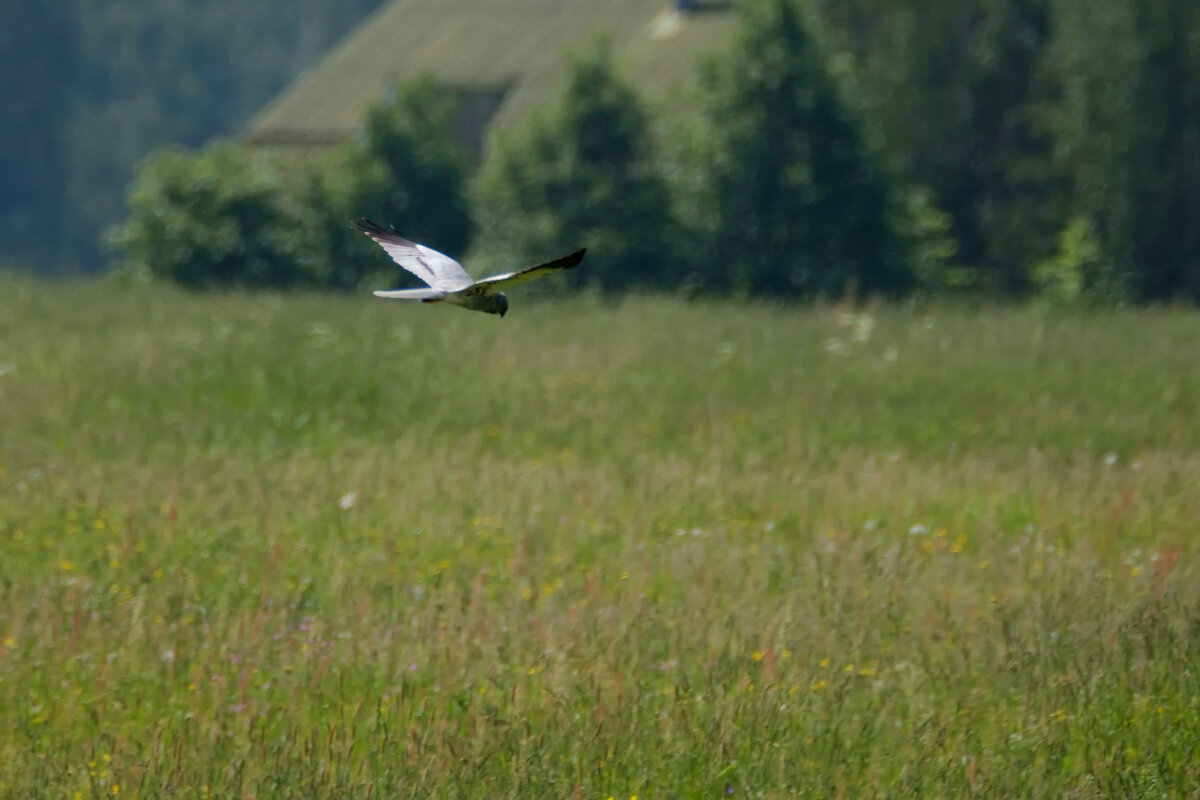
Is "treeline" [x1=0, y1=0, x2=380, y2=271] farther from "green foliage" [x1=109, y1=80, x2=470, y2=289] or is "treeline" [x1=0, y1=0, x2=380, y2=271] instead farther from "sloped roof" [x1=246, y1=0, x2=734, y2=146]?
"green foliage" [x1=109, y1=80, x2=470, y2=289]

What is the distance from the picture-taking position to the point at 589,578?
23.2 ft

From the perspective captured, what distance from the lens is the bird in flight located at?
301 centimetres

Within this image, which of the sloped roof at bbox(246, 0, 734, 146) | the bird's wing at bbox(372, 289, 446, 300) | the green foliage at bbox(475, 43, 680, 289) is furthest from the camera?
the sloped roof at bbox(246, 0, 734, 146)

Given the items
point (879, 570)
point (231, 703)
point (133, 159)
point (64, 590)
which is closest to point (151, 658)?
point (231, 703)

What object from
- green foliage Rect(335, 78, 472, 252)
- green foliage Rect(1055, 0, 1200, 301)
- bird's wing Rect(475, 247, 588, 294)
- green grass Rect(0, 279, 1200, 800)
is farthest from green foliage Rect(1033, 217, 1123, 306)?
bird's wing Rect(475, 247, 588, 294)

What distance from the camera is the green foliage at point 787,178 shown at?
27938 millimetres

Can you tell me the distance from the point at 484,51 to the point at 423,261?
39245mm

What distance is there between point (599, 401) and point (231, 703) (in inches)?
281

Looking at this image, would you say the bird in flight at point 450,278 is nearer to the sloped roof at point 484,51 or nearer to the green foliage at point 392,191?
the green foliage at point 392,191

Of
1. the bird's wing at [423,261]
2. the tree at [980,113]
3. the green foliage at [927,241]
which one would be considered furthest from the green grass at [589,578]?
the tree at [980,113]

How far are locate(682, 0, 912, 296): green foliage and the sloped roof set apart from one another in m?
8.26

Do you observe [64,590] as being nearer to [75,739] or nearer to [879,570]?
[75,739]

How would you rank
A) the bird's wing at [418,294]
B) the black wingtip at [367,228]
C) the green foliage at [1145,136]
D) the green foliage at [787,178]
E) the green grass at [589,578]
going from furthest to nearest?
the green foliage at [787,178] → the green foliage at [1145,136] → the green grass at [589,578] → the black wingtip at [367,228] → the bird's wing at [418,294]

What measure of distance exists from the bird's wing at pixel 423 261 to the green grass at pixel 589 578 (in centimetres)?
162
